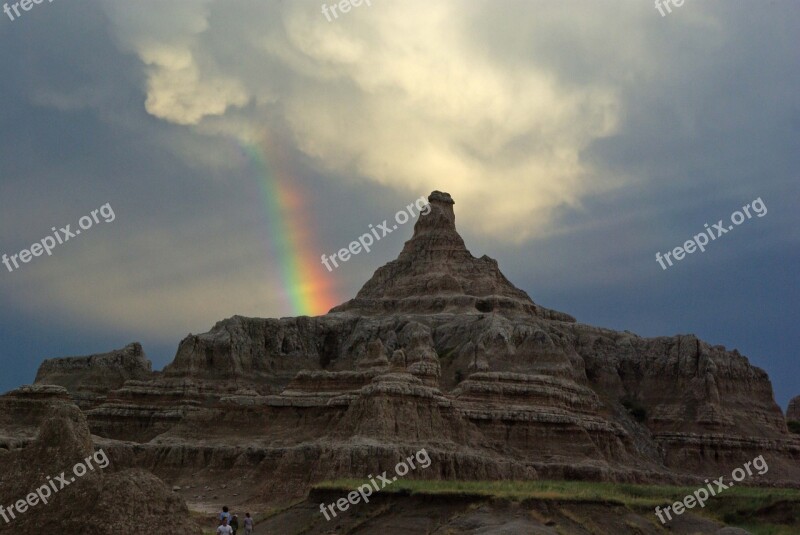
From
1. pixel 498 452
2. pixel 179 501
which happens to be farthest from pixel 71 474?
pixel 498 452

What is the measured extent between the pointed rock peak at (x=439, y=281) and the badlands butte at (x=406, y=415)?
322 millimetres

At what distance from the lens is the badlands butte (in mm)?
39781

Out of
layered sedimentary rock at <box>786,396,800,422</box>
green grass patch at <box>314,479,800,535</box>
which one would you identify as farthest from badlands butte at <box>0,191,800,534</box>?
layered sedimentary rock at <box>786,396,800,422</box>

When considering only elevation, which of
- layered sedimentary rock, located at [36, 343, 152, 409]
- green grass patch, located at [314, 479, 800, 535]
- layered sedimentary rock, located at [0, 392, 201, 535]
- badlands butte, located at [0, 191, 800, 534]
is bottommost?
green grass patch, located at [314, 479, 800, 535]

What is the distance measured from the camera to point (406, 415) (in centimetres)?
8169

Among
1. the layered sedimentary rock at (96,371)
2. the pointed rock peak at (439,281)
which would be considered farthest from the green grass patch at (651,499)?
the pointed rock peak at (439,281)

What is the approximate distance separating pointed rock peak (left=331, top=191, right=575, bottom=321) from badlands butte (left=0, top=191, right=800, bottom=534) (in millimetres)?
322

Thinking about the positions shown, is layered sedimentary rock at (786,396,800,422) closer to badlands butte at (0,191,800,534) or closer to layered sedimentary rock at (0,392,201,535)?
badlands butte at (0,191,800,534)

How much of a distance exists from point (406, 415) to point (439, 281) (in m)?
57.0

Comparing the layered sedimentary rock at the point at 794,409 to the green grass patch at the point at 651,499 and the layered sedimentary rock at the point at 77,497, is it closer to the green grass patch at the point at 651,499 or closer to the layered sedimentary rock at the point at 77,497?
the green grass patch at the point at 651,499

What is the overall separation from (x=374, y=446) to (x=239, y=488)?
13.5 metres

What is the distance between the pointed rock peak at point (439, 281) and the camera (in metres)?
133

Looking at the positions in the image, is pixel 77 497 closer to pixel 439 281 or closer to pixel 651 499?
pixel 651 499

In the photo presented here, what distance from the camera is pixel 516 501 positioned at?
4003cm
